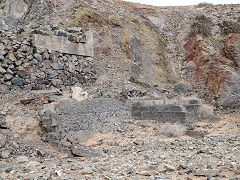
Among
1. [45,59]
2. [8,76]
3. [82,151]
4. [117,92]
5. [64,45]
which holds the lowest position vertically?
[82,151]

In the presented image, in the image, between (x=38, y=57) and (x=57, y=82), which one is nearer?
(x=38, y=57)

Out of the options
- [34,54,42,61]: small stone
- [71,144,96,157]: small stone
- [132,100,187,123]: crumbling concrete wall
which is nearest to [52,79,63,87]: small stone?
[34,54,42,61]: small stone

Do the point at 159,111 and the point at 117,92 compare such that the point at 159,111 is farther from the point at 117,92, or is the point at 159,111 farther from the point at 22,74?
the point at 22,74

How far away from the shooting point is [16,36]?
1091 cm

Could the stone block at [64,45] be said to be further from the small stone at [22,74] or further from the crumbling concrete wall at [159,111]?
the crumbling concrete wall at [159,111]

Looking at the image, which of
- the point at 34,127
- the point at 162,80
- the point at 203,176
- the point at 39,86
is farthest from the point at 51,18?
the point at 203,176

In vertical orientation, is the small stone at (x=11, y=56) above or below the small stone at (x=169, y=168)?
above

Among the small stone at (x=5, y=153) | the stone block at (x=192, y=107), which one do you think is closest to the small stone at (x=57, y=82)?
the small stone at (x=5, y=153)

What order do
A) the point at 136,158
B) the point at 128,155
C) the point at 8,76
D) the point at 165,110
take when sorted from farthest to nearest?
1. the point at 8,76
2. the point at 165,110
3. the point at 128,155
4. the point at 136,158

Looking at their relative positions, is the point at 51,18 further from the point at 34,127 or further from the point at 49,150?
the point at 49,150

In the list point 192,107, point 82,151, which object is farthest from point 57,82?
point 192,107

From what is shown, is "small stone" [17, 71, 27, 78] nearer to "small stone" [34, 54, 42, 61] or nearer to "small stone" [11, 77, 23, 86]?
"small stone" [11, 77, 23, 86]

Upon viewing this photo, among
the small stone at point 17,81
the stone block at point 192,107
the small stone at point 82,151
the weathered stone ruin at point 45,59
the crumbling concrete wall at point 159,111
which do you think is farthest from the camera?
the stone block at point 192,107

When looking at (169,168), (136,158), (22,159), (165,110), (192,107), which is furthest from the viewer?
(192,107)
